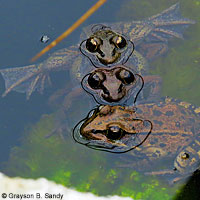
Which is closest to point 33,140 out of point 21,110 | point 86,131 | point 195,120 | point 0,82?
point 21,110

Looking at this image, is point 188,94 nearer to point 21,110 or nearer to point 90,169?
point 90,169

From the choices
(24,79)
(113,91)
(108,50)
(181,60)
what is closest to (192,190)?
(113,91)

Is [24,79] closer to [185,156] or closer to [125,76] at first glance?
[125,76]

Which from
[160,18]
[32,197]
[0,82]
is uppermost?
[160,18]

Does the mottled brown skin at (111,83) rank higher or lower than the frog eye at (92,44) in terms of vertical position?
lower

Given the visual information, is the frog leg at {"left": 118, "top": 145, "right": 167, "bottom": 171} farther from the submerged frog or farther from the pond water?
the submerged frog

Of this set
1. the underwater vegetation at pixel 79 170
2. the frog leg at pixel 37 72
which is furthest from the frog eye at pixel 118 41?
the underwater vegetation at pixel 79 170

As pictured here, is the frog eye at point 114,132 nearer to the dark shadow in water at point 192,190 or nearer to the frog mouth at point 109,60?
the dark shadow in water at point 192,190
